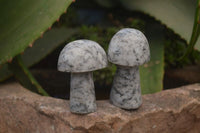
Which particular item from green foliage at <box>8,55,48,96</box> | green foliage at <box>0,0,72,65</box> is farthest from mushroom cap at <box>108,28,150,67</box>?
green foliage at <box>8,55,48,96</box>

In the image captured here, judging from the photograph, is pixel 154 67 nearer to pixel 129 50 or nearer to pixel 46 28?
pixel 129 50

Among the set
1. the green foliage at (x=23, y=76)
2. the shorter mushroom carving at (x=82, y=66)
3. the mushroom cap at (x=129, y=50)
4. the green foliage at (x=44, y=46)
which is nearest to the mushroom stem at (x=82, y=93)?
the shorter mushroom carving at (x=82, y=66)

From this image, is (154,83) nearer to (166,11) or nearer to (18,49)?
(166,11)

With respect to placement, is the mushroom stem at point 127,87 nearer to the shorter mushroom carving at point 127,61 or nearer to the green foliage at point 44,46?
the shorter mushroom carving at point 127,61

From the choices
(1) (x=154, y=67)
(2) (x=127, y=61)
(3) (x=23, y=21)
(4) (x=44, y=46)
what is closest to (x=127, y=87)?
(2) (x=127, y=61)

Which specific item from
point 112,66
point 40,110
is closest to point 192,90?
point 112,66

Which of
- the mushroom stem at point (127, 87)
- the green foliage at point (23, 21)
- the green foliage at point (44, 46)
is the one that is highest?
the green foliage at point (23, 21)

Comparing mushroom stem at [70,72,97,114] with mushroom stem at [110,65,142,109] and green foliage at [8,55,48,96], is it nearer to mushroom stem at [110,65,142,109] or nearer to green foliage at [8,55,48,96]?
mushroom stem at [110,65,142,109]
